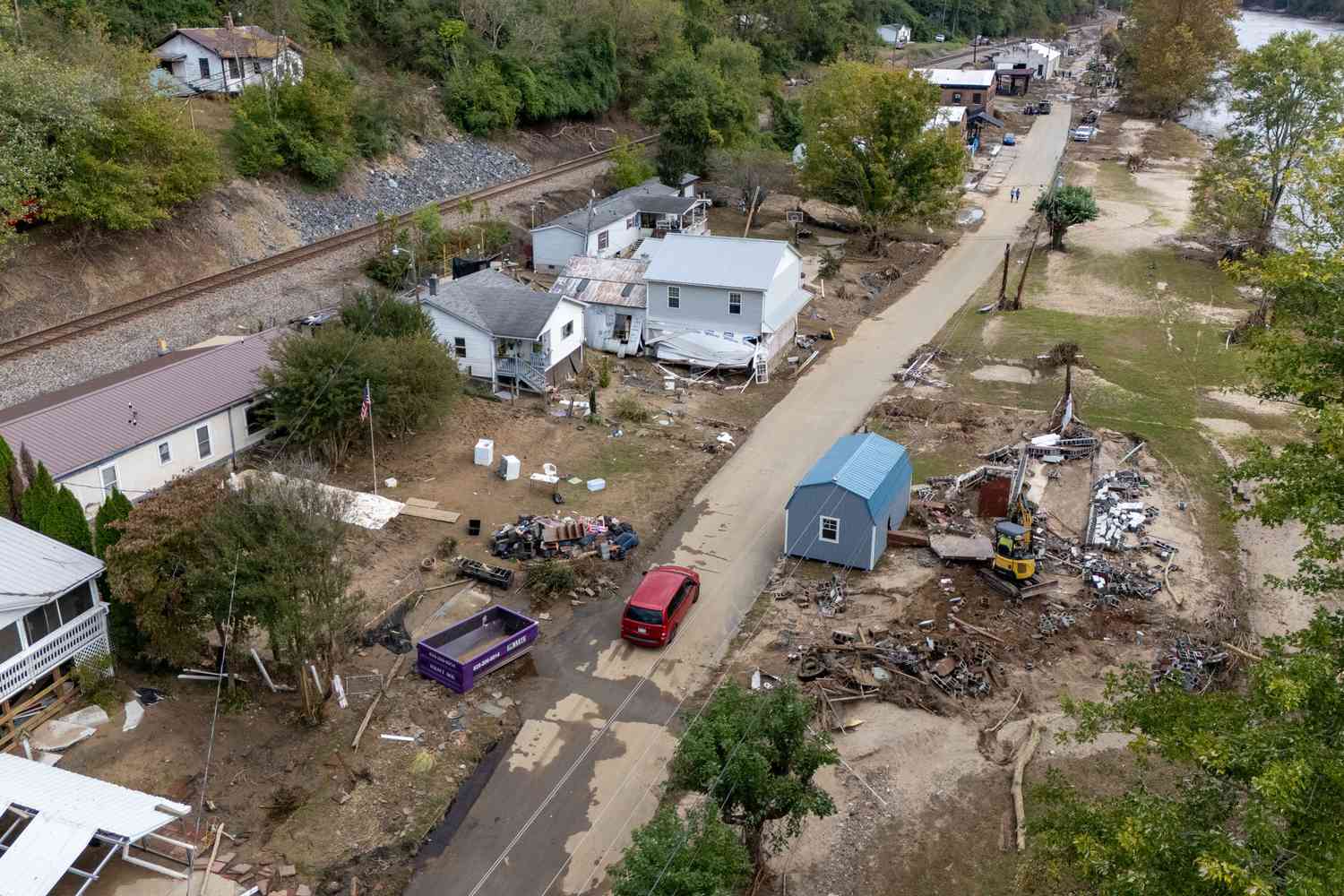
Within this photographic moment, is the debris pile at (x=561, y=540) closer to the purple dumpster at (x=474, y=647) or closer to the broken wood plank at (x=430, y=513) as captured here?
the broken wood plank at (x=430, y=513)

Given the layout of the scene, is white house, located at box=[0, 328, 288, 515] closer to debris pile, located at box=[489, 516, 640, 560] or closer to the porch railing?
the porch railing

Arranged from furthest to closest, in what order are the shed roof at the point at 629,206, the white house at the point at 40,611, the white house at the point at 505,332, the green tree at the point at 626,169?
the green tree at the point at 626,169
the shed roof at the point at 629,206
the white house at the point at 505,332
the white house at the point at 40,611

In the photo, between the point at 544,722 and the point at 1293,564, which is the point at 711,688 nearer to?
the point at 544,722

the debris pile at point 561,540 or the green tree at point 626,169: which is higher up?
the green tree at point 626,169

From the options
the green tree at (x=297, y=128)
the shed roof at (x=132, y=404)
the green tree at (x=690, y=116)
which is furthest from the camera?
the green tree at (x=690, y=116)

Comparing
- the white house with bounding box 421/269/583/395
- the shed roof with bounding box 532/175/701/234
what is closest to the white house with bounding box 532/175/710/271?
the shed roof with bounding box 532/175/701/234

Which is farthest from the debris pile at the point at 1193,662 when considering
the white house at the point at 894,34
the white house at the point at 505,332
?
the white house at the point at 894,34
